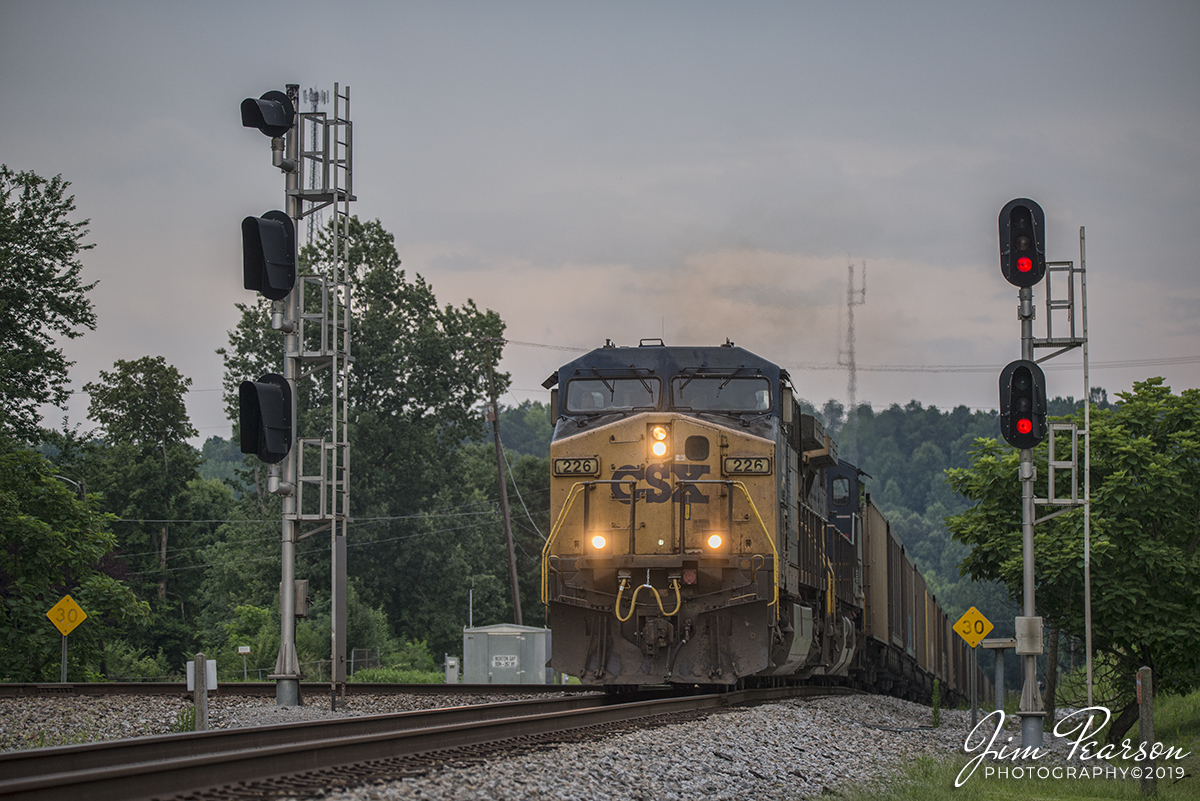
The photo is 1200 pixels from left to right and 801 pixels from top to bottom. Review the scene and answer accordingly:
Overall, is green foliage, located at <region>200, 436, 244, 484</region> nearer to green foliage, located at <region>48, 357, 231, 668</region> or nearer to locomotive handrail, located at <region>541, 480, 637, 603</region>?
green foliage, located at <region>48, 357, 231, 668</region>

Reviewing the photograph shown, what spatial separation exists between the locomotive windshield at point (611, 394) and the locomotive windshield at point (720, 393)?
12.5 inches

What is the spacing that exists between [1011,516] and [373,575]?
3765cm

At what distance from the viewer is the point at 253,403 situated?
1678cm

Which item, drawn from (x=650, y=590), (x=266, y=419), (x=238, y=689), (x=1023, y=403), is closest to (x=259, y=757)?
(x=650, y=590)

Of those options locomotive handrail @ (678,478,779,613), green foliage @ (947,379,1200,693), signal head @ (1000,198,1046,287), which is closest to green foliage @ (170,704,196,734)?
locomotive handrail @ (678,478,779,613)

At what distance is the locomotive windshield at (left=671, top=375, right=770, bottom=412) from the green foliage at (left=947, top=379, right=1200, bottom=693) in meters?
8.59

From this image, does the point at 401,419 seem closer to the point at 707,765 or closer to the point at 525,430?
the point at 707,765

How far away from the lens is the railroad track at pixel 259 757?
6473 mm

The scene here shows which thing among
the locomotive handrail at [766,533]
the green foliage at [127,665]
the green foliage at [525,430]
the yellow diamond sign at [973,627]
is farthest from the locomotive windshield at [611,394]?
the green foliage at [525,430]

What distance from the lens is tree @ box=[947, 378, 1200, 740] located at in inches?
845

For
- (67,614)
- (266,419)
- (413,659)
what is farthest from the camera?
(413,659)

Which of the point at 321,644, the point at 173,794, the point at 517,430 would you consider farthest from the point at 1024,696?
the point at 517,430

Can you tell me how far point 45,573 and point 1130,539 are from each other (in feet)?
87.7

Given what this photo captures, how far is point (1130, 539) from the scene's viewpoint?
72.5 feet
